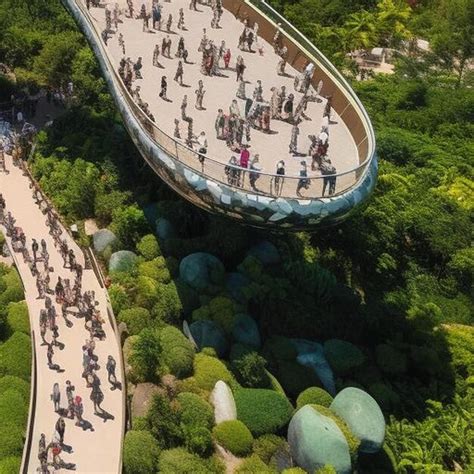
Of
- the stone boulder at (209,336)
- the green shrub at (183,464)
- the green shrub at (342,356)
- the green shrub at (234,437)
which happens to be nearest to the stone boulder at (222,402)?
the green shrub at (234,437)

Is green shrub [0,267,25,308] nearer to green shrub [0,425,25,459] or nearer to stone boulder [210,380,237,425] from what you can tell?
green shrub [0,425,25,459]

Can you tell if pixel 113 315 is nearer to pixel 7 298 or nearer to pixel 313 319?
pixel 7 298

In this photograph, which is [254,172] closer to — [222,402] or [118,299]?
[222,402]

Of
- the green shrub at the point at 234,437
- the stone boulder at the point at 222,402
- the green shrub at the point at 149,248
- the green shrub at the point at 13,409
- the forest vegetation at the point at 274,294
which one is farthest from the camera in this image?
the green shrub at the point at 149,248

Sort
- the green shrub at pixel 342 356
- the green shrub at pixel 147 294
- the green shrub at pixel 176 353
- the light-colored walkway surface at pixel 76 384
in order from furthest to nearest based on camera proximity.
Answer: the green shrub at pixel 342 356 < the green shrub at pixel 147 294 < the green shrub at pixel 176 353 < the light-colored walkway surface at pixel 76 384

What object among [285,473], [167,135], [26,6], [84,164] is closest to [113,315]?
[167,135]

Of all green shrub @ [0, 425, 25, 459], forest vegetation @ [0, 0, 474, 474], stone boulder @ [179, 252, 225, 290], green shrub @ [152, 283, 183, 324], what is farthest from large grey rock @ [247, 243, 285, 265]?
green shrub @ [0, 425, 25, 459]

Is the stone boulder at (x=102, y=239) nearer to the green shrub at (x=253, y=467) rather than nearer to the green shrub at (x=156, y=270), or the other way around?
the green shrub at (x=156, y=270)
